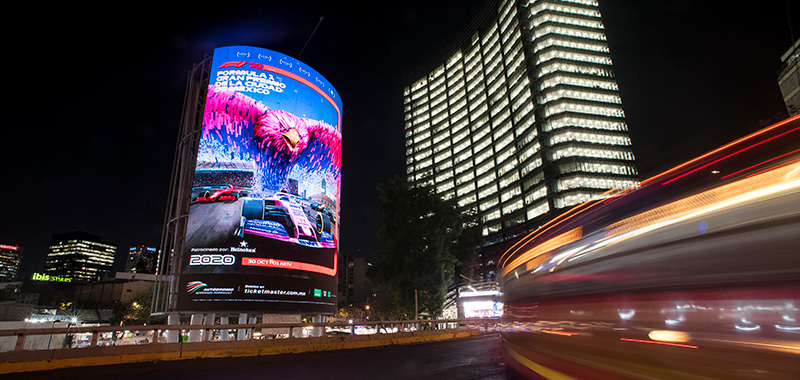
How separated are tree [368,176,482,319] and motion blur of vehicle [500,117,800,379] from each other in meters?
27.5

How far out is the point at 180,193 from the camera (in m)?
21.6

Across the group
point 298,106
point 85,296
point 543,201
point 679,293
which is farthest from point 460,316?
point 85,296

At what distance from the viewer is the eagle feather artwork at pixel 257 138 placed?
21406 millimetres

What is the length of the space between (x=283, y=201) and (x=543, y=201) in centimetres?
7829

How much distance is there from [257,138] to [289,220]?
199 inches

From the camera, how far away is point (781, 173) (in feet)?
10.1

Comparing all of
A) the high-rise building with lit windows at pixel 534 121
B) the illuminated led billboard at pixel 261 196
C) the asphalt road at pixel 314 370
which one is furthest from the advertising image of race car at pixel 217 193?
the high-rise building with lit windows at pixel 534 121

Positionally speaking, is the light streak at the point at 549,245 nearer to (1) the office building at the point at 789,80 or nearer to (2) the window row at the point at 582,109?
(1) the office building at the point at 789,80

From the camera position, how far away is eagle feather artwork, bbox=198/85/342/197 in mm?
21406

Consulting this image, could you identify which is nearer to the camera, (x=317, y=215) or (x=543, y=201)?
(x=317, y=215)

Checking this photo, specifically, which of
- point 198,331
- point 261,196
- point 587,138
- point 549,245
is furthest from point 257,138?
point 587,138

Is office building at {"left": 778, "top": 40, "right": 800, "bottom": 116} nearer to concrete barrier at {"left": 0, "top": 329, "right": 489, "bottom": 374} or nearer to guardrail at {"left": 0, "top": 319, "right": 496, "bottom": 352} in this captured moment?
guardrail at {"left": 0, "top": 319, "right": 496, "bottom": 352}

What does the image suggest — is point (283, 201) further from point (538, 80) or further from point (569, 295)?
point (538, 80)

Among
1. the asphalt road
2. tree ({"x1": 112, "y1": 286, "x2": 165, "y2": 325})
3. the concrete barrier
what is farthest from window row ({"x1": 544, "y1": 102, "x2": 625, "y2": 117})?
the asphalt road
